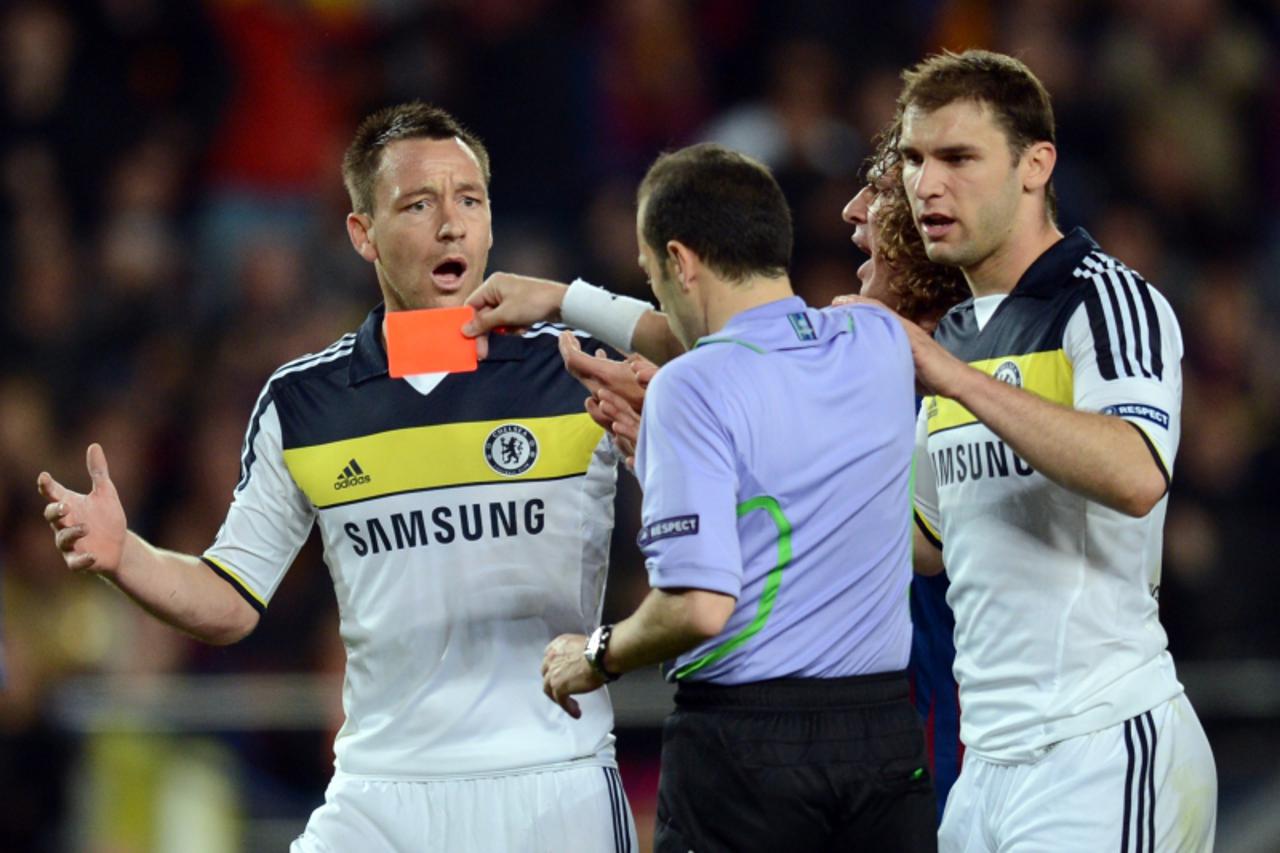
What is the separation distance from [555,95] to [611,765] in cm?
553

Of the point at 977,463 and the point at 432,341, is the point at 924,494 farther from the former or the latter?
the point at 432,341

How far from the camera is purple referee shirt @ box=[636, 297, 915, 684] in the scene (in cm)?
308

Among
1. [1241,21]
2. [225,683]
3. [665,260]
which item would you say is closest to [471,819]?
[665,260]

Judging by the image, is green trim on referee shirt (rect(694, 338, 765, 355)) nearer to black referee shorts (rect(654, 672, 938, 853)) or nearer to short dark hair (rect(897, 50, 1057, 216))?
black referee shorts (rect(654, 672, 938, 853))

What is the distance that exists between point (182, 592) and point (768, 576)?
1415mm

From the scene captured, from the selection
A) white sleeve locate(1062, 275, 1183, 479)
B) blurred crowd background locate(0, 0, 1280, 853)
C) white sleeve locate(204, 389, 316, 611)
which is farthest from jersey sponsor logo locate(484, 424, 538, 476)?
blurred crowd background locate(0, 0, 1280, 853)

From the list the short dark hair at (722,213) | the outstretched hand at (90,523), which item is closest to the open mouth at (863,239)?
the short dark hair at (722,213)

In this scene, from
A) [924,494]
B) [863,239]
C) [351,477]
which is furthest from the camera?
[863,239]

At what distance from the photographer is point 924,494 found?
4223mm

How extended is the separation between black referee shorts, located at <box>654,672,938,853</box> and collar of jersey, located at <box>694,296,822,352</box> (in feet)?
1.89

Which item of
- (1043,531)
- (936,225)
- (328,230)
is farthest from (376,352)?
Result: (328,230)

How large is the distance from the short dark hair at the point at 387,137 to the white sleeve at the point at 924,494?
1.13 m

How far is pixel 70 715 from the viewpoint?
666 centimetres

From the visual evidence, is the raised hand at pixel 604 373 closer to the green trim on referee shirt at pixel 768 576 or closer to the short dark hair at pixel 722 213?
the short dark hair at pixel 722 213
